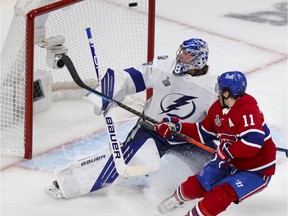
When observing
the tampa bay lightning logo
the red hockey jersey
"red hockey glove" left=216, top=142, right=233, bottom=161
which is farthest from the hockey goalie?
"red hockey glove" left=216, top=142, right=233, bottom=161

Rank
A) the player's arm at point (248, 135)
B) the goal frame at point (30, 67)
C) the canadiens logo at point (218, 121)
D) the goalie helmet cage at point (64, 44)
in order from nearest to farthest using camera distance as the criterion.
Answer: the player's arm at point (248, 135) < the canadiens logo at point (218, 121) < the goal frame at point (30, 67) < the goalie helmet cage at point (64, 44)

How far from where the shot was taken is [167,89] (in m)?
4.18

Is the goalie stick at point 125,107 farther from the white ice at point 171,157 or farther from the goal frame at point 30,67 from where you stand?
the white ice at point 171,157

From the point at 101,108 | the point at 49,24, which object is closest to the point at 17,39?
the point at 49,24

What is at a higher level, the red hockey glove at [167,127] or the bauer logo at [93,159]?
the red hockey glove at [167,127]

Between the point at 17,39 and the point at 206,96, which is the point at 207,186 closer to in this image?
the point at 206,96

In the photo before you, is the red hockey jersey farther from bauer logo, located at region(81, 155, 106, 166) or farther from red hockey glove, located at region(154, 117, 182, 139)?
bauer logo, located at region(81, 155, 106, 166)

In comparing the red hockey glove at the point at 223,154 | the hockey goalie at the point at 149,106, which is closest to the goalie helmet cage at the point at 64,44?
the hockey goalie at the point at 149,106

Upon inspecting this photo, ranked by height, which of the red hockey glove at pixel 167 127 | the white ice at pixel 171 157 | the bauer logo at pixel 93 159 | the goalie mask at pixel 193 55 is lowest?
the white ice at pixel 171 157

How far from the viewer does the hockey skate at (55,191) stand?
163 inches

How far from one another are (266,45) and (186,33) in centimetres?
57

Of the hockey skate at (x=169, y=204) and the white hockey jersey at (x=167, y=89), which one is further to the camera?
the white hockey jersey at (x=167, y=89)

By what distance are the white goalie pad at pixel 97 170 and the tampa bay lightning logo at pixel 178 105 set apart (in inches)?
7.7

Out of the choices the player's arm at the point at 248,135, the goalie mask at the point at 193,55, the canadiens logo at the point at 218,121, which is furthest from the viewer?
the goalie mask at the point at 193,55
